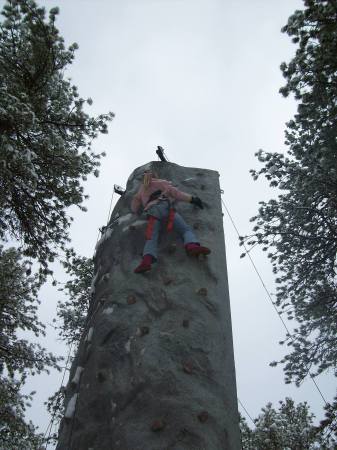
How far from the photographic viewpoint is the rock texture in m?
2.34

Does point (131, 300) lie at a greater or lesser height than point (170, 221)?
lesser

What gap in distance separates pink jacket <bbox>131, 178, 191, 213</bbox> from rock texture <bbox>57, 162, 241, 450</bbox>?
497 millimetres

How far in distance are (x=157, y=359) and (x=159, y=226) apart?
158 centimetres

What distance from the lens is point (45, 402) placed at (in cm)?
1401

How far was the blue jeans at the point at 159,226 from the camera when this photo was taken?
3.47 m

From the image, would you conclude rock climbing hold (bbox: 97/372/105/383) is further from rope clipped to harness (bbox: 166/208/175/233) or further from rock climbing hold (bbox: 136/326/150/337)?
rope clipped to harness (bbox: 166/208/175/233)

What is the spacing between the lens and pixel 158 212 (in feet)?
12.7

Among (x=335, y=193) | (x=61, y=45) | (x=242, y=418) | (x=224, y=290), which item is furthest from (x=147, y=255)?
(x=242, y=418)

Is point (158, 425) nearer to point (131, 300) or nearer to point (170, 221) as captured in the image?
point (131, 300)

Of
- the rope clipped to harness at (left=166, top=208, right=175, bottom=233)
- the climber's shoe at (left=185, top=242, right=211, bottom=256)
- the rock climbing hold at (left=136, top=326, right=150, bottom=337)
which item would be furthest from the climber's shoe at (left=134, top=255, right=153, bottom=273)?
the rock climbing hold at (left=136, top=326, right=150, bottom=337)

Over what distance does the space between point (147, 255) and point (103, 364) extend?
1081mm

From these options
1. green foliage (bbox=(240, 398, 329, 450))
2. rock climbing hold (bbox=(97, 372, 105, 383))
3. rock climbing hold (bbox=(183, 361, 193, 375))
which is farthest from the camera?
green foliage (bbox=(240, 398, 329, 450))

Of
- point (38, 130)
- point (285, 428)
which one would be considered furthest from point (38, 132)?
point (285, 428)

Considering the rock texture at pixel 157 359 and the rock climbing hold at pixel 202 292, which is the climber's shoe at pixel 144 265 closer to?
the rock texture at pixel 157 359
